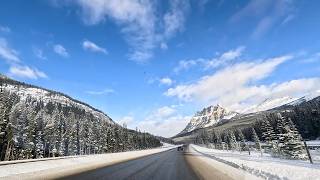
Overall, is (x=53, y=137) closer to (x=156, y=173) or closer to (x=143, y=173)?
(x=143, y=173)

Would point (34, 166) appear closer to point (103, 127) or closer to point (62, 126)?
point (103, 127)

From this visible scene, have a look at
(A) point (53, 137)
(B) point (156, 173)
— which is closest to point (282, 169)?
(B) point (156, 173)

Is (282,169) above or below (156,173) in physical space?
below

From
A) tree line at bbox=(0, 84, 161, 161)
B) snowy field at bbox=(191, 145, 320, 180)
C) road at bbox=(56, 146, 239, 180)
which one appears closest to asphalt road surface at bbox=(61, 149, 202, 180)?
road at bbox=(56, 146, 239, 180)

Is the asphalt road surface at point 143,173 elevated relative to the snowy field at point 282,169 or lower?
elevated

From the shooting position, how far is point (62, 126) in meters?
113

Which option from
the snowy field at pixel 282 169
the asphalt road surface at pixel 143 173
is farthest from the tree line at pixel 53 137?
the snowy field at pixel 282 169

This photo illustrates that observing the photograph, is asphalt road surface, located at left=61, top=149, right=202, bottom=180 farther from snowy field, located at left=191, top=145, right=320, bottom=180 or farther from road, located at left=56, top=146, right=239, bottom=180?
snowy field, located at left=191, top=145, right=320, bottom=180

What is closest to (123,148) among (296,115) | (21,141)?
(21,141)

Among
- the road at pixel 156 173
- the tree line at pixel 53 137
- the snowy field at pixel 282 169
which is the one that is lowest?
the snowy field at pixel 282 169

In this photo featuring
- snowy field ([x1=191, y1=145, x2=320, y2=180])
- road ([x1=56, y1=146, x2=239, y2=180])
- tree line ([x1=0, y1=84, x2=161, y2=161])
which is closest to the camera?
A: snowy field ([x1=191, y1=145, x2=320, y2=180])

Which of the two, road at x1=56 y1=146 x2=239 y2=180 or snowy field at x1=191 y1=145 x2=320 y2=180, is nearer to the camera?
snowy field at x1=191 y1=145 x2=320 y2=180

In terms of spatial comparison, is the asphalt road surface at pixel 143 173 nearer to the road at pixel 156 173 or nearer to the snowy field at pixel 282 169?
the road at pixel 156 173

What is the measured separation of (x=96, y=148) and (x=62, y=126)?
54.2 ft
